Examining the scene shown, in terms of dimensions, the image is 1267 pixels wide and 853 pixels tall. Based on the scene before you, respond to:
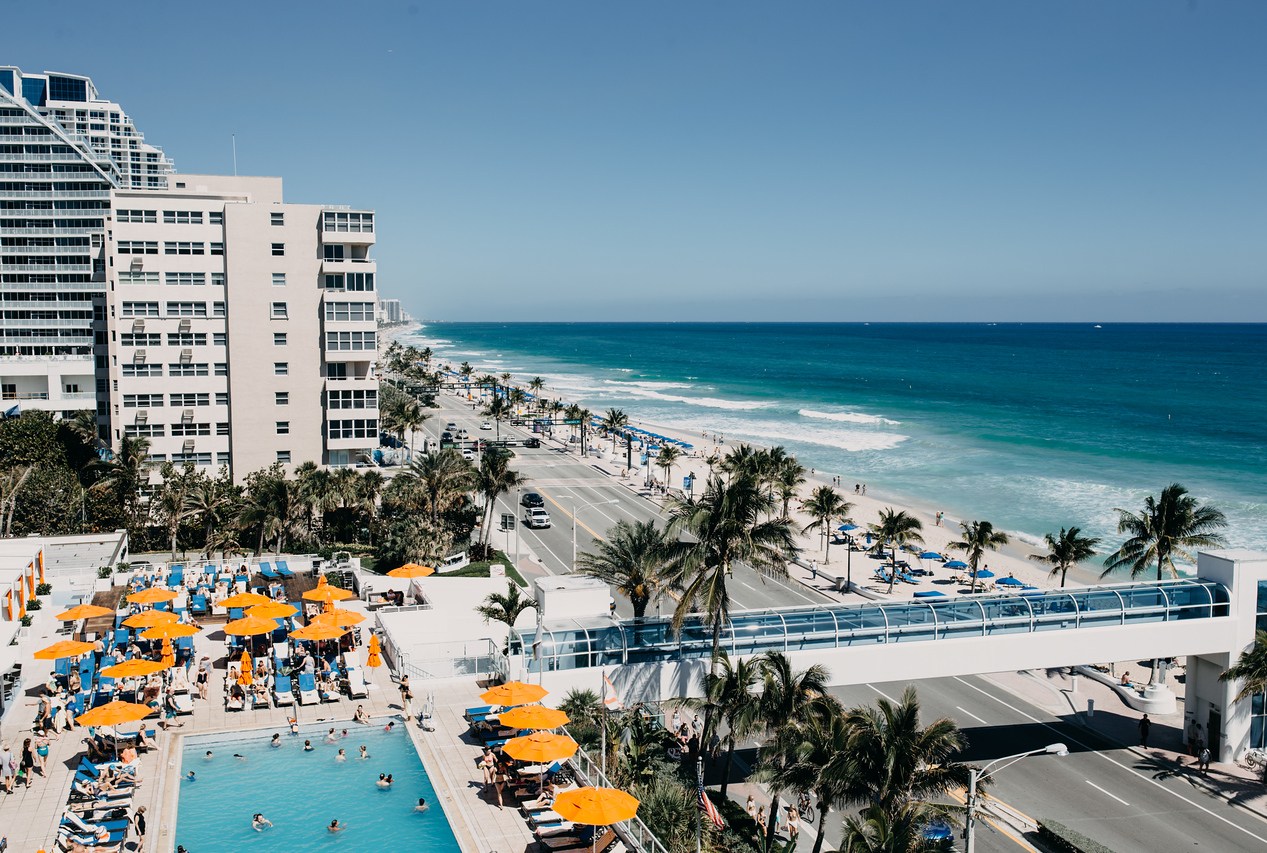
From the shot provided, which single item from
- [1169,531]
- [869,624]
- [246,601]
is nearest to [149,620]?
[246,601]

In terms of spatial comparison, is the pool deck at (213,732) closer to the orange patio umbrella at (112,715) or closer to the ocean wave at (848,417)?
the orange patio umbrella at (112,715)

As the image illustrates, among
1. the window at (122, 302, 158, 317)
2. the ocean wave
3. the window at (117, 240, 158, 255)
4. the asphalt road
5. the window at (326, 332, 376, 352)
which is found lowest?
the asphalt road

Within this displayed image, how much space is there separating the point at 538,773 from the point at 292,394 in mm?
47297

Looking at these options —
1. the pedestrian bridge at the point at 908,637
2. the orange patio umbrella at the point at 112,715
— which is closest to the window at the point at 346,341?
the pedestrian bridge at the point at 908,637

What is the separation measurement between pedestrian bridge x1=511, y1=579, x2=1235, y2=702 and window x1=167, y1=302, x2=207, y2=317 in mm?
43175

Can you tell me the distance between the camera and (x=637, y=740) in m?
27.1

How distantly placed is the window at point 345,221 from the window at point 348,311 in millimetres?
4720

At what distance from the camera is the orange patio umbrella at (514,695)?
26.1 metres

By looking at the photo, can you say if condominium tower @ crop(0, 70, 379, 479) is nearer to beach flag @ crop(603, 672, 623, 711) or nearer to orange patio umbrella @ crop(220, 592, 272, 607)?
orange patio umbrella @ crop(220, 592, 272, 607)

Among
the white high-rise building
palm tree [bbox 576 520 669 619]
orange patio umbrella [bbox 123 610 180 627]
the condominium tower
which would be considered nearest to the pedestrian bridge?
palm tree [bbox 576 520 669 619]

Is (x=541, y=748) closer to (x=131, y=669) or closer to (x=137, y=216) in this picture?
(x=131, y=669)

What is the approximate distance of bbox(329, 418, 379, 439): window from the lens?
66.5 m

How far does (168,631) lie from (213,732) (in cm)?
516

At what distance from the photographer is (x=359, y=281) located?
65.2 m
